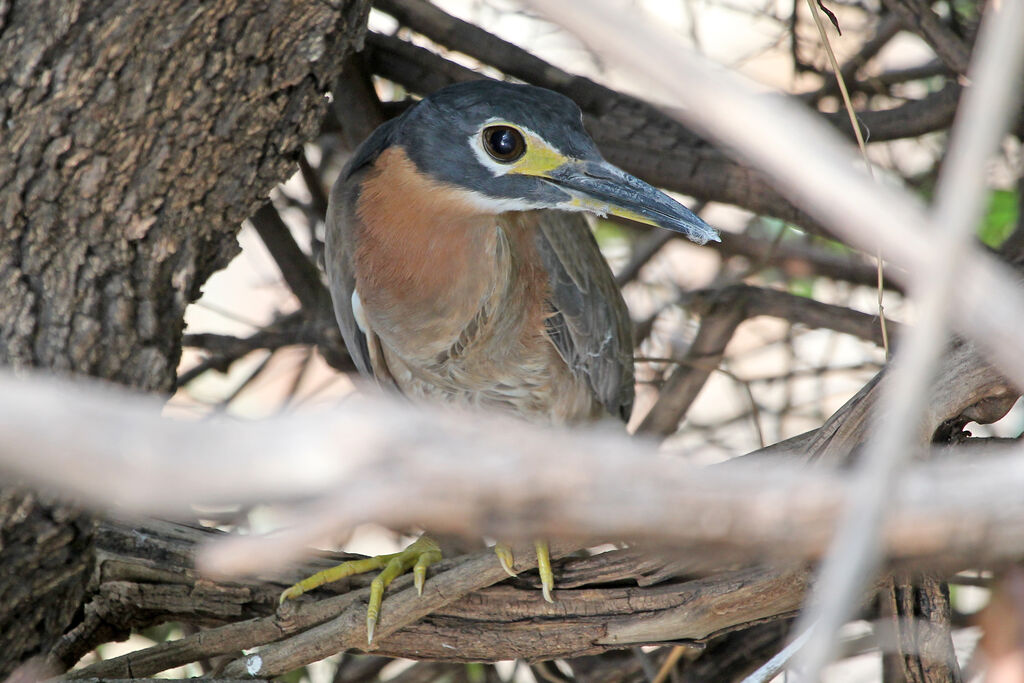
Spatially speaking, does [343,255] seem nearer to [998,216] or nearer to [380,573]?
[380,573]

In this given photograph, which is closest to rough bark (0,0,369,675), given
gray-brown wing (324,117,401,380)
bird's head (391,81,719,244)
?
bird's head (391,81,719,244)

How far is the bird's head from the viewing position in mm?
2004

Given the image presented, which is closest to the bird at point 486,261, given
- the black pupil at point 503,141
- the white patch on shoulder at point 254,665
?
the black pupil at point 503,141

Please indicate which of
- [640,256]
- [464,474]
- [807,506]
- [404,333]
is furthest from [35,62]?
[640,256]

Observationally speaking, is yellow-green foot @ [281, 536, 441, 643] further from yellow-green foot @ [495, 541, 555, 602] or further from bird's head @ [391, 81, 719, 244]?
bird's head @ [391, 81, 719, 244]

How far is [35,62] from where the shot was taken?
150 centimetres

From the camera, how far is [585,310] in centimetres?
260

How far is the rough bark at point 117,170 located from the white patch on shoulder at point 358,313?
0.70 metres

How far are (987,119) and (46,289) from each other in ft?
4.84

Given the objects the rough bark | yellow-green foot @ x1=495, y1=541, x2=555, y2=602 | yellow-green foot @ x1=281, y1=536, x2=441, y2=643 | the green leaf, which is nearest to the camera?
the rough bark

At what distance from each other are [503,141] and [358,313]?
700 mm

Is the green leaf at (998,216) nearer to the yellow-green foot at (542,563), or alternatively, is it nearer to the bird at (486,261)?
the bird at (486,261)

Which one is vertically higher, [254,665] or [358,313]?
[358,313]

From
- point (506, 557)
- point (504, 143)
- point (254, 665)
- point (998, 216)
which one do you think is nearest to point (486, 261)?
point (504, 143)
